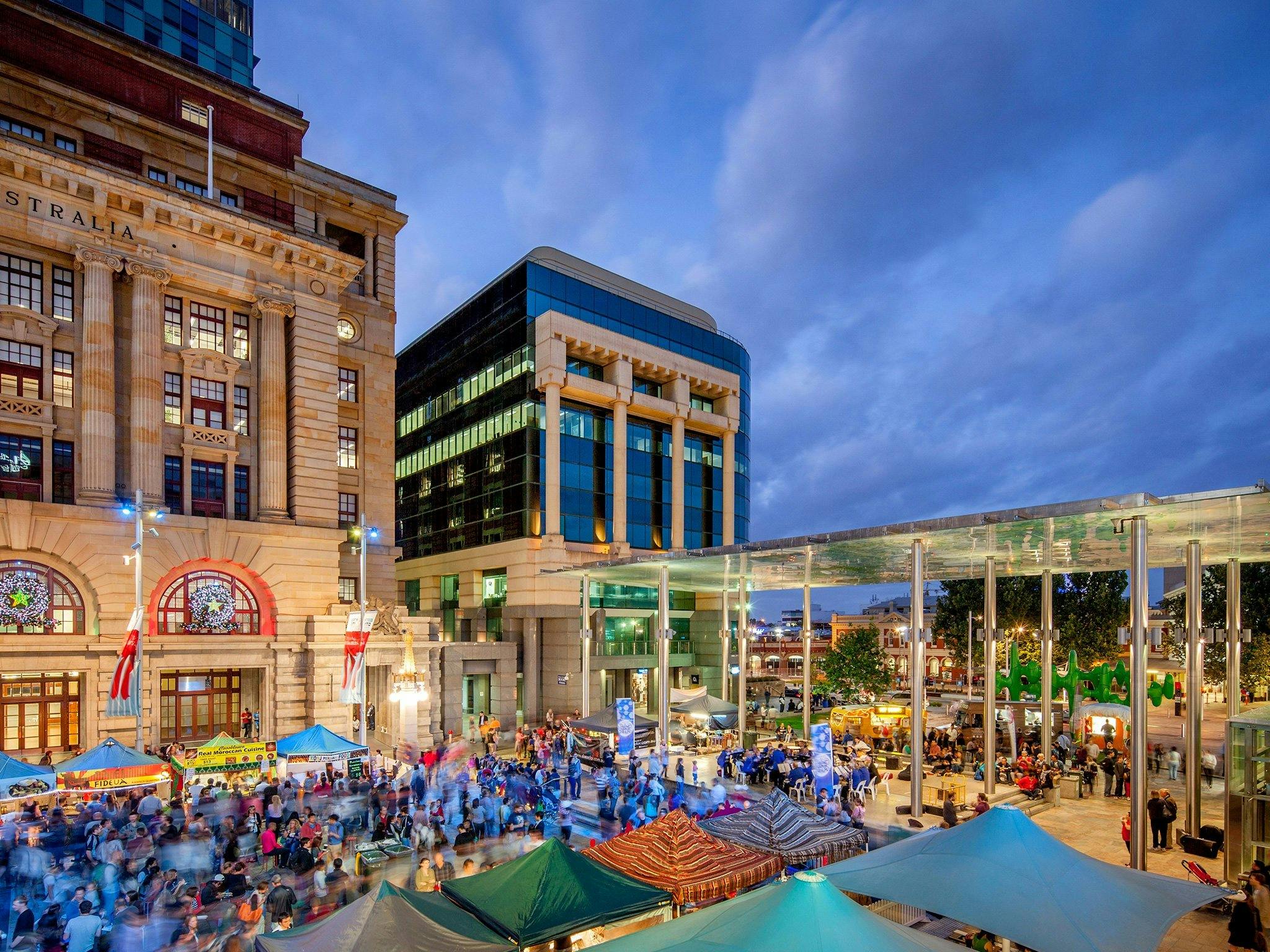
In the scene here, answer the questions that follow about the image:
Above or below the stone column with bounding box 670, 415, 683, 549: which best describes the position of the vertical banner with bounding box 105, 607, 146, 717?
below

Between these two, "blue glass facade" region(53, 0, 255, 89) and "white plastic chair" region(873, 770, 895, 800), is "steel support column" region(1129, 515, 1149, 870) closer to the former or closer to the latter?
"white plastic chair" region(873, 770, 895, 800)

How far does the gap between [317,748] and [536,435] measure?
26.1 metres

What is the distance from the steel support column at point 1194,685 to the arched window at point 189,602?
32511mm

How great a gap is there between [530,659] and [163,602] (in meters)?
20.5

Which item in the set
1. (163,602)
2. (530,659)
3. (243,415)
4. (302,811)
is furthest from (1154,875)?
(530,659)

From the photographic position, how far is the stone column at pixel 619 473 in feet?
163

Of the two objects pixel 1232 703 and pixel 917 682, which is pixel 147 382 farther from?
pixel 1232 703

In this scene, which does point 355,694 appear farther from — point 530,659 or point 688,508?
point 688,508

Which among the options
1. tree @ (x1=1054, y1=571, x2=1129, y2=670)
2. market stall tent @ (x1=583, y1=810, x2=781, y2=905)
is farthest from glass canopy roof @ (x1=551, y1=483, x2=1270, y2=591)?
tree @ (x1=1054, y1=571, x2=1129, y2=670)

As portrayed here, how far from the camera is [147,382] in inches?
1217

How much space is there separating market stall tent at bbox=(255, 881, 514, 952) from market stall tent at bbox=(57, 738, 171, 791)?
13.0 m

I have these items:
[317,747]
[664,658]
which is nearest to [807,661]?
[664,658]

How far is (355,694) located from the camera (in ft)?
92.9

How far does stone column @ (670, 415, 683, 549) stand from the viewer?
53344mm
